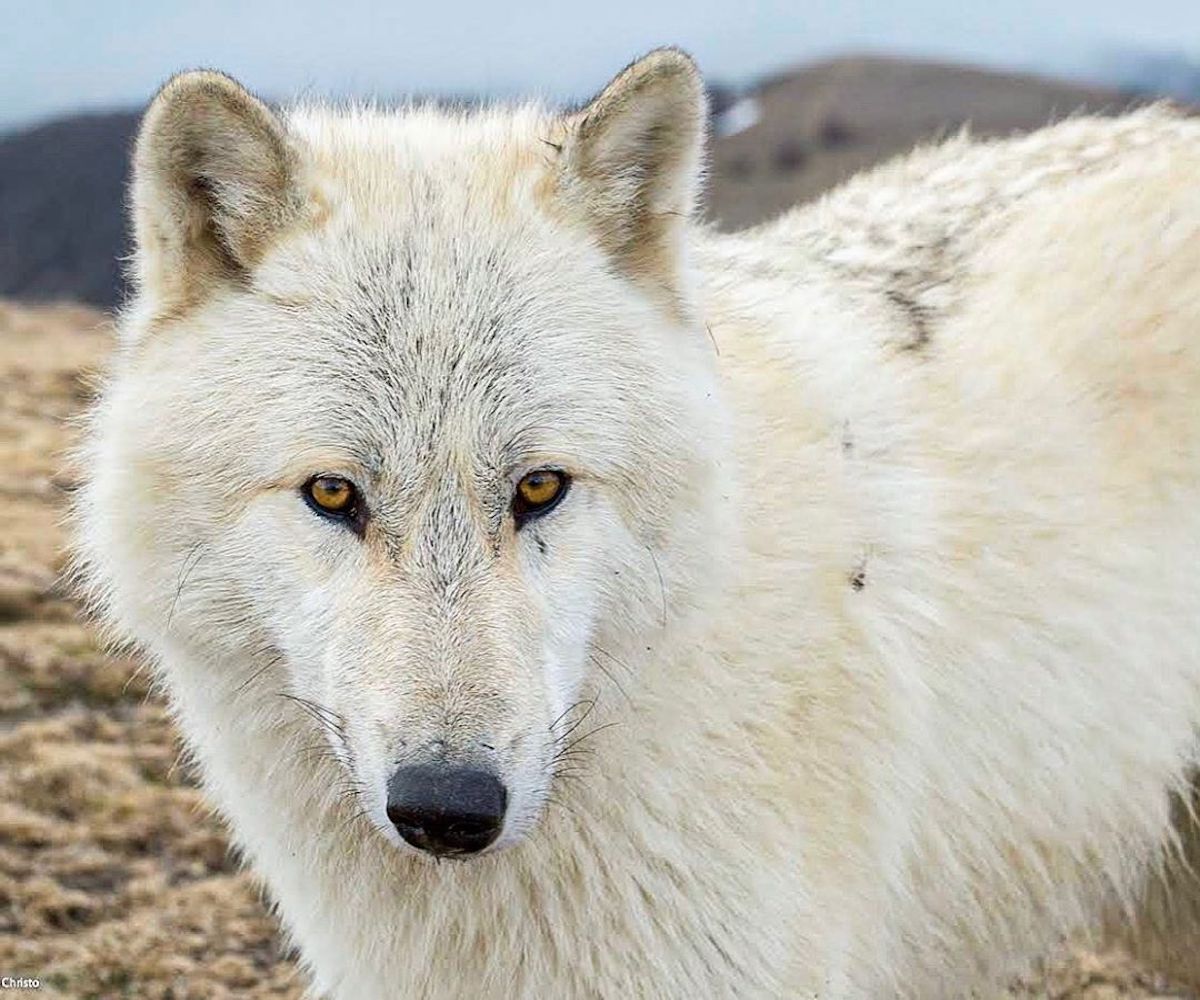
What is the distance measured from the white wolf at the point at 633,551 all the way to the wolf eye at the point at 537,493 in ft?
0.03

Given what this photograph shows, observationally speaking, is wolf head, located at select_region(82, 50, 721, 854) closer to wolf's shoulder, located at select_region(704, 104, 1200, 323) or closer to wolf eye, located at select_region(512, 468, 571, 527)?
wolf eye, located at select_region(512, 468, 571, 527)

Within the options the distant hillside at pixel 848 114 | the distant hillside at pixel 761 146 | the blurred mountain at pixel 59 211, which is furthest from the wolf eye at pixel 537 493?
the distant hillside at pixel 848 114

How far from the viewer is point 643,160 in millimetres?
3477

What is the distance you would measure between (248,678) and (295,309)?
84 cm

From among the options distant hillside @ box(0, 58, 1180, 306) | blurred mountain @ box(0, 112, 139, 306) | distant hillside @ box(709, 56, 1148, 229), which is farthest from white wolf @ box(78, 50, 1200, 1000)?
distant hillside @ box(709, 56, 1148, 229)

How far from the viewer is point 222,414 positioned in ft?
10.7

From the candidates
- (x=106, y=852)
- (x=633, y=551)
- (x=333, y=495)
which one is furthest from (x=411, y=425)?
(x=106, y=852)

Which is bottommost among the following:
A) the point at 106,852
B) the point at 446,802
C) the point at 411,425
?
the point at 106,852

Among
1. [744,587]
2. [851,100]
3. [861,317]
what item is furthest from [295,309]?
[851,100]

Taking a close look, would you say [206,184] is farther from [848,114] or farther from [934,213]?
[848,114]

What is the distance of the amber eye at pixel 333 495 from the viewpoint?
312 centimetres

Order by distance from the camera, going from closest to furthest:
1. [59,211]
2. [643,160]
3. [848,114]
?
[643,160] → [59,211] → [848,114]

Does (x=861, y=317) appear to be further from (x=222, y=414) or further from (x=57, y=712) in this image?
(x=57, y=712)

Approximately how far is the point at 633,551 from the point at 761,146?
827 inches
